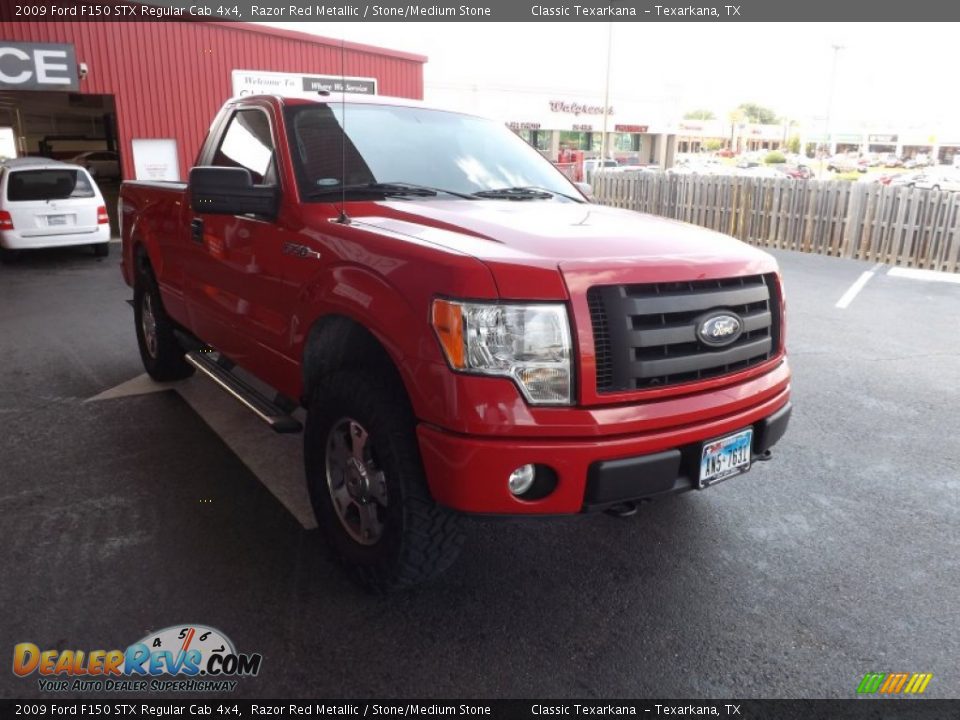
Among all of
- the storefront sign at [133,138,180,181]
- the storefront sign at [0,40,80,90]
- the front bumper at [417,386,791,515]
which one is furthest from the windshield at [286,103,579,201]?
the storefront sign at [133,138,180,181]

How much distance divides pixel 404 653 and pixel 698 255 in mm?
1792

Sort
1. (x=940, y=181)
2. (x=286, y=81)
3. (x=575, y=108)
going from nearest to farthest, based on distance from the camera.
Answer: (x=286, y=81) < (x=940, y=181) < (x=575, y=108)

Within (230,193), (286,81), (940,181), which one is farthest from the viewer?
(940,181)

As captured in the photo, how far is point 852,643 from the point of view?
8.86ft

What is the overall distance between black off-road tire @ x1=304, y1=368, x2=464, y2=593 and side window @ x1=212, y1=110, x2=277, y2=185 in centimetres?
140

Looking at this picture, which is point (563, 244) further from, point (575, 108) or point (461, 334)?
point (575, 108)

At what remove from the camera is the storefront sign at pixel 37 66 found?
13.6 meters

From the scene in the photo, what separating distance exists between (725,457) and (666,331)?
58cm

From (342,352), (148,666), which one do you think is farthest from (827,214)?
(148,666)

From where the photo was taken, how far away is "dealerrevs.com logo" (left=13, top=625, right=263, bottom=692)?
244cm

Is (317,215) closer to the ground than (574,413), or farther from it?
farther from it

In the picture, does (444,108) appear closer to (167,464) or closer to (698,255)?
(698,255)

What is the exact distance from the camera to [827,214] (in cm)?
1315

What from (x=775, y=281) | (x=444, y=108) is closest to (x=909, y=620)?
(x=775, y=281)
